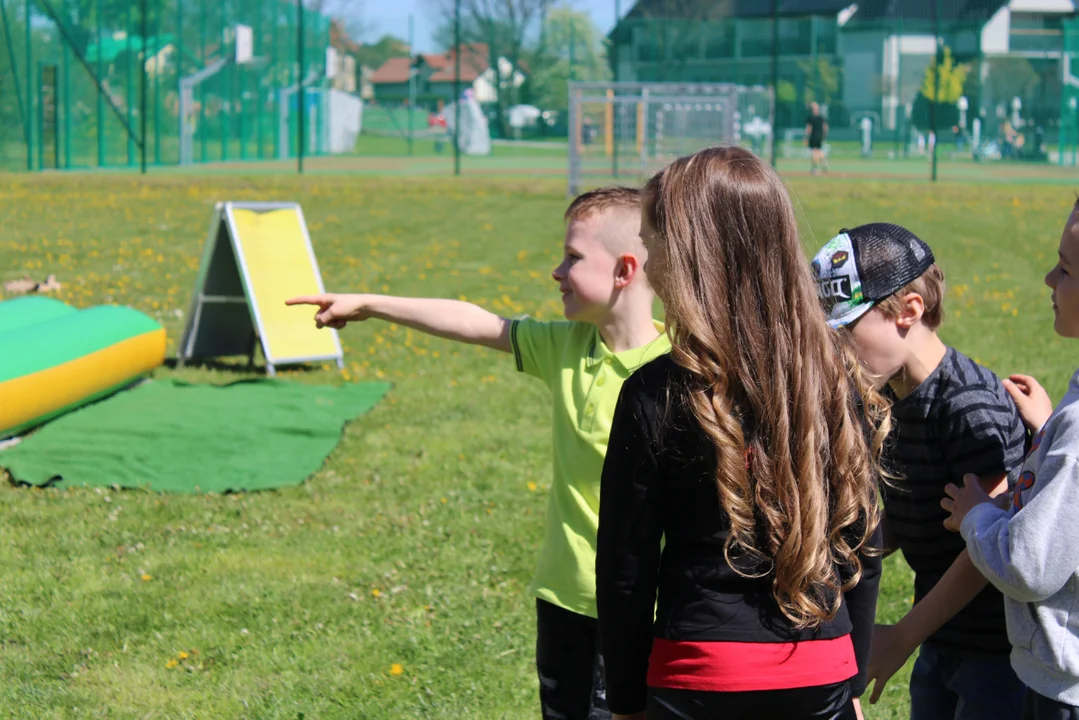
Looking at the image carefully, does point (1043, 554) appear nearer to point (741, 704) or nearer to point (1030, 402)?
point (741, 704)

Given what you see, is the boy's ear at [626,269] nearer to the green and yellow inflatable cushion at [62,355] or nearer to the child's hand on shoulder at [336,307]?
the child's hand on shoulder at [336,307]

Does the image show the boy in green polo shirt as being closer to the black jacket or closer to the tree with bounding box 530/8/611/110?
the black jacket

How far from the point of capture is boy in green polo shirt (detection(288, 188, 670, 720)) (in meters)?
2.92

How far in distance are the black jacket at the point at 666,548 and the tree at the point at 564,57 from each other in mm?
32961

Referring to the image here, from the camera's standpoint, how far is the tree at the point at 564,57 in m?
34.5

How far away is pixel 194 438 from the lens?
709cm

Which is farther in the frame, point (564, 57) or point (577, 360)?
point (564, 57)

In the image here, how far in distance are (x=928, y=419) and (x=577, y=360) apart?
906mm

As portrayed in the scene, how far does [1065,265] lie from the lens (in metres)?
2.07

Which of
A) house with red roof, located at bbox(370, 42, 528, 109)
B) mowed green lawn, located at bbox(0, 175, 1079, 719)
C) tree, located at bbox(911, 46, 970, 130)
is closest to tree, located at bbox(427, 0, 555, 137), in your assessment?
house with red roof, located at bbox(370, 42, 528, 109)

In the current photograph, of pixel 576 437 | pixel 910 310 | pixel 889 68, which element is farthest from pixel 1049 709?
pixel 889 68

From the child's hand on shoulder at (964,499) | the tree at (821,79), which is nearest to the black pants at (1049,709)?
the child's hand on shoulder at (964,499)

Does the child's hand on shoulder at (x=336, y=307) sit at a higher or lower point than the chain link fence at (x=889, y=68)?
lower

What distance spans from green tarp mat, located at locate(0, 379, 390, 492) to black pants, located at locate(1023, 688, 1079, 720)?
15.8 ft
